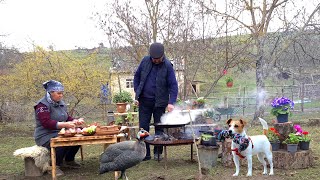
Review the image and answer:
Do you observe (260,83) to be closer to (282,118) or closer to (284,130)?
(282,118)

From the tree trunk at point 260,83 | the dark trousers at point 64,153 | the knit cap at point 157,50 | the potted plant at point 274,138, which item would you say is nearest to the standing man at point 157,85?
the knit cap at point 157,50

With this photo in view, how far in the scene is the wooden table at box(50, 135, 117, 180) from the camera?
4.47 metres

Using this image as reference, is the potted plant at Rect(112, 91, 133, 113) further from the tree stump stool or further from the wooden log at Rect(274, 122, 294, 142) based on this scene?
the wooden log at Rect(274, 122, 294, 142)

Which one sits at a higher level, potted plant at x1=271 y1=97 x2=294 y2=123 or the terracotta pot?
potted plant at x1=271 y1=97 x2=294 y2=123

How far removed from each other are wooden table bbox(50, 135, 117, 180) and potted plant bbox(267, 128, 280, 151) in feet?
8.13

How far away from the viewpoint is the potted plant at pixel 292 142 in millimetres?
5074

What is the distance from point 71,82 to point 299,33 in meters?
8.17

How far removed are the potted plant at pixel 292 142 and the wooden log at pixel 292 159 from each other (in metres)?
0.07

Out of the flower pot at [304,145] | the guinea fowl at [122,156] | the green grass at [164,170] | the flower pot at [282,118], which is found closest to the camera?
the guinea fowl at [122,156]

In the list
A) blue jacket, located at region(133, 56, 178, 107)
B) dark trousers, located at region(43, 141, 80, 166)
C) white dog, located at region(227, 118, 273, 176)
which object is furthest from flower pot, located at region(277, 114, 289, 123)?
dark trousers, located at region(43, 141, 80, 166)

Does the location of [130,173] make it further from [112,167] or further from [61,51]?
[61,51]

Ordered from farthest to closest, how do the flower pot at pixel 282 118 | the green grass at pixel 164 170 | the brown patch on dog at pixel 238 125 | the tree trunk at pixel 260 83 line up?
1. the tree trunk at pixel 260 83
2. the flower pot at pixel 282 118
3. the green grass at pixel 164 170
4. the brown patch on dog at pixel 238 125

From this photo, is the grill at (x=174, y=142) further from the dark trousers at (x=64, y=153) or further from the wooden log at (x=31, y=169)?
the wooden log at (x=31, y=169)

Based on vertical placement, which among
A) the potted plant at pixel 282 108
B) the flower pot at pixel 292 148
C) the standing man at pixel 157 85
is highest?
the standing man at pixel 157 85
